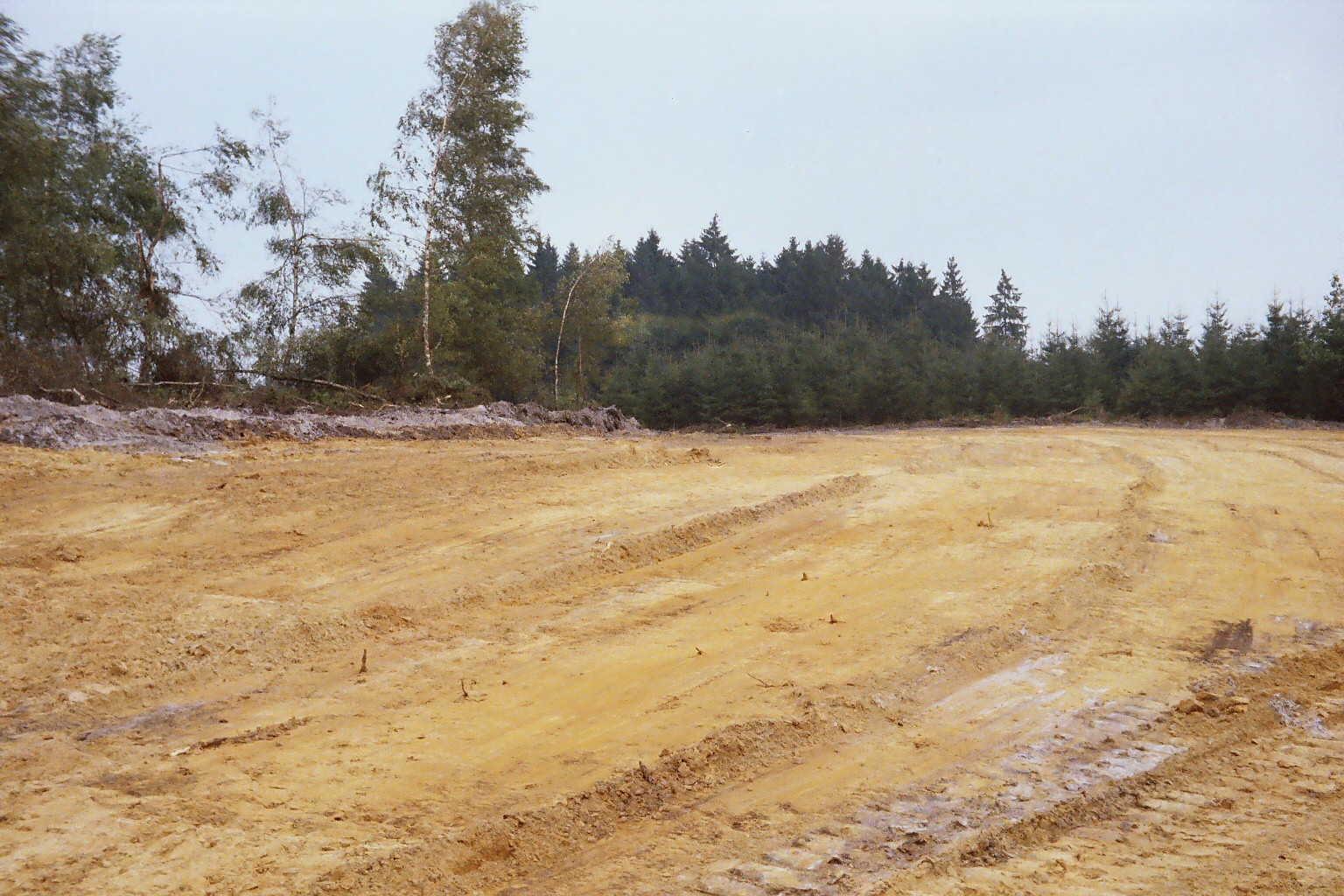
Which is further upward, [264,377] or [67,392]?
[264,377]

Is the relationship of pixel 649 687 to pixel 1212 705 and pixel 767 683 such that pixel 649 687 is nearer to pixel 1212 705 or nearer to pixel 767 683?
pixel 767 683

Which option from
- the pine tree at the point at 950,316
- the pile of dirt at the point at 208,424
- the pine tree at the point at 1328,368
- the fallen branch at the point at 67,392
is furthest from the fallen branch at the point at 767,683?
the pine tree at the point at 950,316

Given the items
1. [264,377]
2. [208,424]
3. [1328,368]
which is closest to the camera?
[208,424]

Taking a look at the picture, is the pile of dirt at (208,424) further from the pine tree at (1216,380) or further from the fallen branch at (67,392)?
the pine tree at (1216,380)

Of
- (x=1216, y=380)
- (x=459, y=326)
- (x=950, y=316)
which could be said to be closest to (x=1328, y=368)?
(x=1216, y=380)

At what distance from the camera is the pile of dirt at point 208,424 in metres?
9.69

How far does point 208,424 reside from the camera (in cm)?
1116

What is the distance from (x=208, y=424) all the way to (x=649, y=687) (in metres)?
8.67

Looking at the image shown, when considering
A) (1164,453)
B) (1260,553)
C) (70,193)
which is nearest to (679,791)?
(1260,553)

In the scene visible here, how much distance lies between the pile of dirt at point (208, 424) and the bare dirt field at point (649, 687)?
79 centimetres

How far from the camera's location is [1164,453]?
12.4 metres

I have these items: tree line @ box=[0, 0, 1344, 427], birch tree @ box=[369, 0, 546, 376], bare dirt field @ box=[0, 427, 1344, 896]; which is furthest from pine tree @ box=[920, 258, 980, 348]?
bare dirt field @ box=[0, 427, 1344, 896]

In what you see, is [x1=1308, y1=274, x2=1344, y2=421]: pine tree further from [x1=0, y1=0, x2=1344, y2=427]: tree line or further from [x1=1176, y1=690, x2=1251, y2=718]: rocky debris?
[x1=1176, y1=690, x2=1251, y2=718]: rocky debris

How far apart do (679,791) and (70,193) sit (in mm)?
16614
